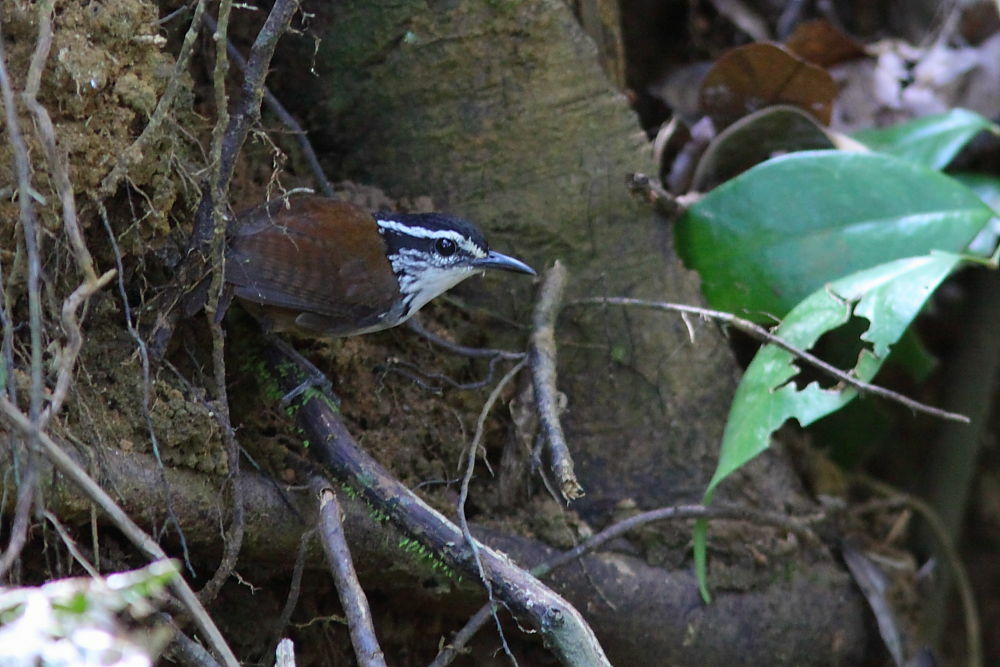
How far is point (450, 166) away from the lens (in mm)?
3387

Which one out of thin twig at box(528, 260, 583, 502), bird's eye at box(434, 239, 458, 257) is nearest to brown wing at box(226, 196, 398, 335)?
bird's eye at box(434, 239, 458, 257)

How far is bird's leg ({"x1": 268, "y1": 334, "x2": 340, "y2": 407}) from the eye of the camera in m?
2.74

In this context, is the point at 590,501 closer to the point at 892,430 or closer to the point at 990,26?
the point at 892,430

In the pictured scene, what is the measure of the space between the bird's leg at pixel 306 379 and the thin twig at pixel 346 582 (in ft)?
0.85

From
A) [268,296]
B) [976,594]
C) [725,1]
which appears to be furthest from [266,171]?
[976,594]

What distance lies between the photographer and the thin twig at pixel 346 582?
7.08 feet

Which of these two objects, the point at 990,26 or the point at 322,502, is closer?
the point at 322,502

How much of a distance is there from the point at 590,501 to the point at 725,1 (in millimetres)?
2483

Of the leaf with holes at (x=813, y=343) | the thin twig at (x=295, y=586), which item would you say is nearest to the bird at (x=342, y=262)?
the thin twig at (x=295, y=586)

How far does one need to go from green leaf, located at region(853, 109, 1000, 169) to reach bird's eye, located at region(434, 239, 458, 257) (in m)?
1.84

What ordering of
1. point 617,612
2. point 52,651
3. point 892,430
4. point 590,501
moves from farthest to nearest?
point 892,430 → point 590,501 → point 617,612 → point 52,651

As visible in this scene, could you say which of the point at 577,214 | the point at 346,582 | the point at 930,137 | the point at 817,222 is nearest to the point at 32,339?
the point at 346,582

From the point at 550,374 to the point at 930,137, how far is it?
6.54 ft

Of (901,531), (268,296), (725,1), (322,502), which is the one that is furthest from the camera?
(725,1)
